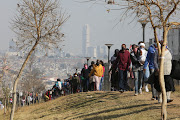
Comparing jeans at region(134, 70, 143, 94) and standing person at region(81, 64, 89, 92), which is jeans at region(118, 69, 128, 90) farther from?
standing person at region(81, 64, 89, 92)

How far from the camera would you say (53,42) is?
19.8 metres

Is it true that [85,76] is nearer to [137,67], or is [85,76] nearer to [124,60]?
[124,60]

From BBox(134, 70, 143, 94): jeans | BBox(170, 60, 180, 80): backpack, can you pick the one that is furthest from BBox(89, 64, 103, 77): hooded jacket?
BBox(170, 60, 180, 80): backpack

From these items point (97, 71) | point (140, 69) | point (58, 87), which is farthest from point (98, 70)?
point (58, 87)

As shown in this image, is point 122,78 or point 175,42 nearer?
point 122,78

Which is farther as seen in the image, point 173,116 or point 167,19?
point 173,116

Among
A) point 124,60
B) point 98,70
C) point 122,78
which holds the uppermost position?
point 124,60

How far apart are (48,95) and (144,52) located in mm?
19818

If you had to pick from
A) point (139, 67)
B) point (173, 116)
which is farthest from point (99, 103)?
point (173, 116)

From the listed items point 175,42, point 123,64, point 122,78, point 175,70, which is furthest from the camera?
point 175,42

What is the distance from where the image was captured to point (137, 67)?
14930mm

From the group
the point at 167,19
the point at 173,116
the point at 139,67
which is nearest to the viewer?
the point at 167,19

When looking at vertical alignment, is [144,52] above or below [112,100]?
above

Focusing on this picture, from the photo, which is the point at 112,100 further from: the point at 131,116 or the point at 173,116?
the point at 173,116
